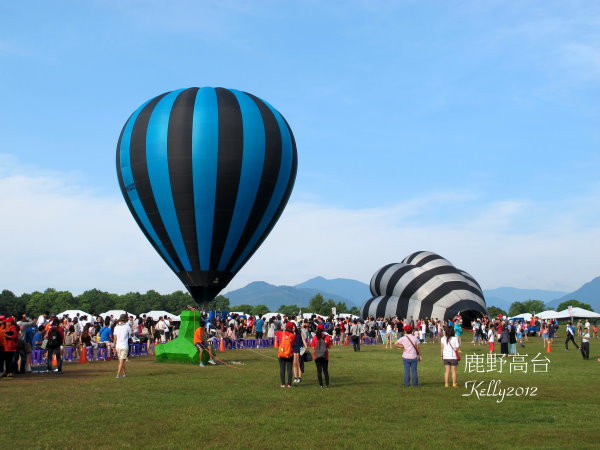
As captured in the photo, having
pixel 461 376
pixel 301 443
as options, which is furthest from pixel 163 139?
pixel 301 443

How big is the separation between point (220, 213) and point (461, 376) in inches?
770

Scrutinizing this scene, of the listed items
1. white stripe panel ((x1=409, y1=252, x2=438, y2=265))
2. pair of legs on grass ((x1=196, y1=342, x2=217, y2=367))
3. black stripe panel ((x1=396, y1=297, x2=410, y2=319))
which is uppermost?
white stripe panel ((x1=409, y1=252, x2=438, y2=265))

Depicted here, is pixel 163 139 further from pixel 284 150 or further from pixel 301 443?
pixel 301 443

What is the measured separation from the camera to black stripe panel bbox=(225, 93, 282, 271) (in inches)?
1469

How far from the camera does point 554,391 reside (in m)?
16.7

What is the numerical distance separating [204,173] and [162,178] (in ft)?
7.87

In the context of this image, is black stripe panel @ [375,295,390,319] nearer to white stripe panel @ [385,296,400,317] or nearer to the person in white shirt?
white stripe panel @ [385,296,400,317]

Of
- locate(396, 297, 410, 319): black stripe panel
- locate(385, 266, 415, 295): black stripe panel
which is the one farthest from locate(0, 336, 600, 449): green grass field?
locate(385, 266, 415, 295): black stripe panel

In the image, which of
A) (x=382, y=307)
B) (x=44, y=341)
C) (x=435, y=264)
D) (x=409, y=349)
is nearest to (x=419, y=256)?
(x=435, y=264)

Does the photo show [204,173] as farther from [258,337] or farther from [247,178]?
[258,337]

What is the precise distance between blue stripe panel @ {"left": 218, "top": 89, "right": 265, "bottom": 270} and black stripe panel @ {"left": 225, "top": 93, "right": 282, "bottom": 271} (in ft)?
0.82

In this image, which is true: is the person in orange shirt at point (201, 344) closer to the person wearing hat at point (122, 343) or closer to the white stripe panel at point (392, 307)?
the person wearing hat at point (122, 343)

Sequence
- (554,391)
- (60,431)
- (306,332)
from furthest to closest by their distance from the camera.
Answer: (306,332)
(554,391)
(60,431)

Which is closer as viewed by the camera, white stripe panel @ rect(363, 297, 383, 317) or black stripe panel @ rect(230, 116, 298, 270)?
black stripe panel @ rect(230, 116, 298, 270)
